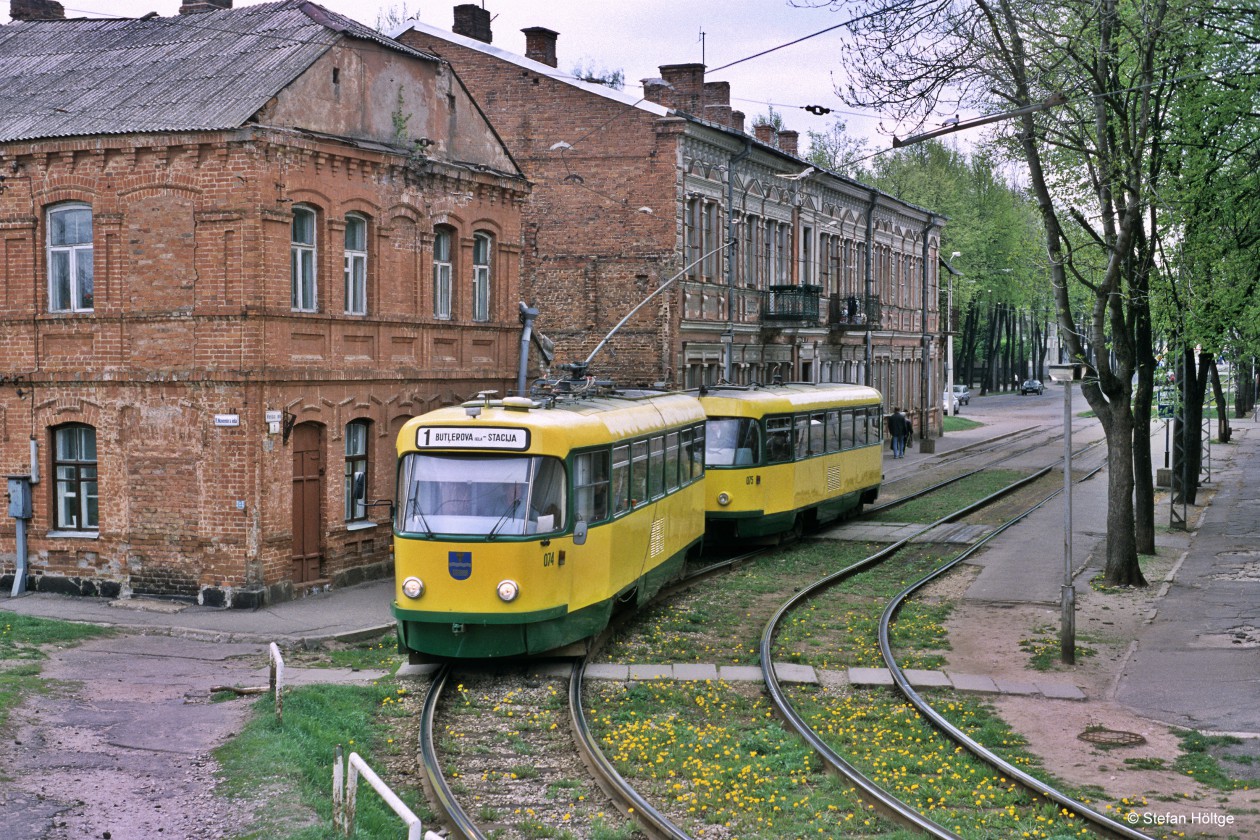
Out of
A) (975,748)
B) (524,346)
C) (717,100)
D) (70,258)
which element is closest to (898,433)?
(717,100)

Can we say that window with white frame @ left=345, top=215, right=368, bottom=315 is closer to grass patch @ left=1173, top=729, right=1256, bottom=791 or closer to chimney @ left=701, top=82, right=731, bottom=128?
grass patch @ left=1173, top=729, right=1256, bottom=791

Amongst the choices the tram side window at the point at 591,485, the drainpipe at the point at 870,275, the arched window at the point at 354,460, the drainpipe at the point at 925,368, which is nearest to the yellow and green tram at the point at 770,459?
the arched window at the point at 354,460

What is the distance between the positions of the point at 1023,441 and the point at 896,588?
38621mm

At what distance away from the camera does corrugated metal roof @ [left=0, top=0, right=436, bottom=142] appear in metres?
19.3

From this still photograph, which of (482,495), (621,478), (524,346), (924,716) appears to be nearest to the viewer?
(924,716)

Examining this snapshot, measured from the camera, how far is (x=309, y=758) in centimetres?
1052

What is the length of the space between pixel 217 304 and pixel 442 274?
5.21 m

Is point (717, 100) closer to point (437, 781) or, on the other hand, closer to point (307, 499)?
point (307, 499)

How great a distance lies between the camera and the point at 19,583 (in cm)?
1988

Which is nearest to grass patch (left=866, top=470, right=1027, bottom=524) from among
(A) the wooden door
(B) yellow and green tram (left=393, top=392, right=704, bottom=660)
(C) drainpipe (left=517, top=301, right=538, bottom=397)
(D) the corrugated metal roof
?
(C) drainpipe (left=517, top=301, right=538, bottom=397)

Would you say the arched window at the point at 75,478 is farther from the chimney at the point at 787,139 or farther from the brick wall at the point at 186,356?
the chimney at the point at 787,139

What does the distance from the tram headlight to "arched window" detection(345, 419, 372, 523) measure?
805 cm

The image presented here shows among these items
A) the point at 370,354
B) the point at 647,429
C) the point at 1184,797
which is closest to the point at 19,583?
the point at 370,354

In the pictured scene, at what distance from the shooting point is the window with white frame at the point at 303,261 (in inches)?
778
